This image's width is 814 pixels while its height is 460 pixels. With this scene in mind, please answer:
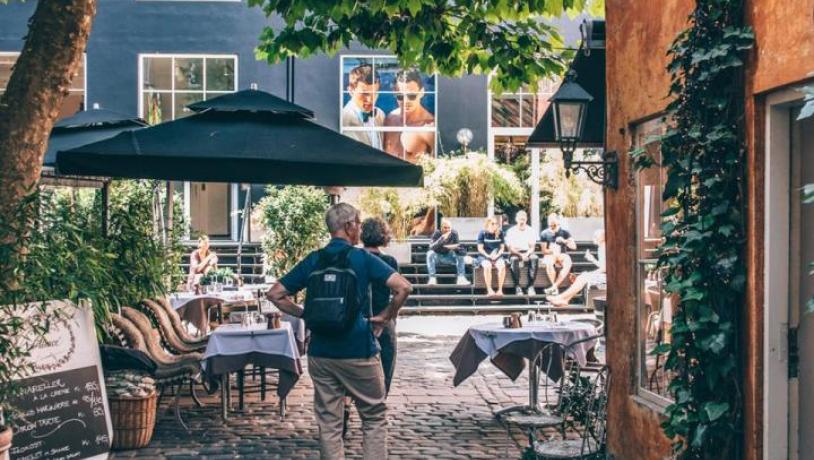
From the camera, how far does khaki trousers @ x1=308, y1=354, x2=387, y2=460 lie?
625 centimetres

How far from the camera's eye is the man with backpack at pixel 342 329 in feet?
20.2

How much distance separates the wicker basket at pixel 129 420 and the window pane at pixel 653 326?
3.71 meters

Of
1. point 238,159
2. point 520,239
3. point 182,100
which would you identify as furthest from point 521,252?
point 238,159

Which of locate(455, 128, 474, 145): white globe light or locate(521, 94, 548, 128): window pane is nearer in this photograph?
locate(455, 128, 474, 145): white globe light

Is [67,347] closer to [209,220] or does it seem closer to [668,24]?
[668,24]

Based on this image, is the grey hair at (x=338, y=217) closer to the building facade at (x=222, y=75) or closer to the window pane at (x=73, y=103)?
the building facade at (x=222, y=75)

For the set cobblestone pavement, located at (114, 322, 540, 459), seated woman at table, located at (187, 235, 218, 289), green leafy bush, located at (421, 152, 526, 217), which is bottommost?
cobblestone pavement, located at (114, 322, 540, 459)

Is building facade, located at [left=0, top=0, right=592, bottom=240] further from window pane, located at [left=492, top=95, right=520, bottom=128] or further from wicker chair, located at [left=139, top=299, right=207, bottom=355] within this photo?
wicker chair, located at [left=139, top=299, right=207, bottom=355]

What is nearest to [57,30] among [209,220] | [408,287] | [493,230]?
[408,287]

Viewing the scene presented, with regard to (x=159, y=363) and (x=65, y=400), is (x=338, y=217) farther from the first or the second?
(x=159, y=363)

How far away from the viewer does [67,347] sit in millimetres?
6602

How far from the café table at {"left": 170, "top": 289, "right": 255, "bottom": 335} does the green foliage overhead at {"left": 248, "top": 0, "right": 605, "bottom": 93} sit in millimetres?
3442

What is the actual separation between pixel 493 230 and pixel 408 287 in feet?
44.1

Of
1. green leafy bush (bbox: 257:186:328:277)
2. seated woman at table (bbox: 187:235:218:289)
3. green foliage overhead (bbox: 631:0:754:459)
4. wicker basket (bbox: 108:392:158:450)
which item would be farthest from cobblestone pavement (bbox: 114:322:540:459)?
green leafy bush (bbox: 257:186:328:277)
